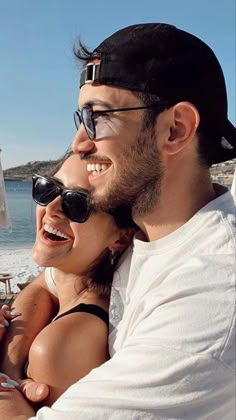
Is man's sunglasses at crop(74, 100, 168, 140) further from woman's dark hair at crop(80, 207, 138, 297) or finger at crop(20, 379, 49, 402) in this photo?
finger at crop(20, 379, 49, 402)

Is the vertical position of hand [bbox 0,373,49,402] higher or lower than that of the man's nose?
lower

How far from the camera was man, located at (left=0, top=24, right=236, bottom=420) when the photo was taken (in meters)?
1.24

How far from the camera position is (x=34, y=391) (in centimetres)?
163

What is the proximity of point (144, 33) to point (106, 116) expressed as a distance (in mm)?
309

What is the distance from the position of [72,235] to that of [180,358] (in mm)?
847

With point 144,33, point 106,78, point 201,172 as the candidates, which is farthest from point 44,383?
point 144,33

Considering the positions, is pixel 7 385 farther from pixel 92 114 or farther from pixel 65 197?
pixel 92 114

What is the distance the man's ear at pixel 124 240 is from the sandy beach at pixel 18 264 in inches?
516

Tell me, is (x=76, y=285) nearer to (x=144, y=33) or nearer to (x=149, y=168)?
(x=149, y=168)

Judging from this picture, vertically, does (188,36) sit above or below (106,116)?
above

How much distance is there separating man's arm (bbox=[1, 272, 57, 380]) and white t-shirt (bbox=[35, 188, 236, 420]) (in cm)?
58

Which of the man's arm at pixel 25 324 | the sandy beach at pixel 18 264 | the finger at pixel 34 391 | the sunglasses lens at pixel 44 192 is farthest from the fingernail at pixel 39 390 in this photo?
the sandy beach at pixel 18 264

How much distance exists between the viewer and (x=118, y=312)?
69.1 inches

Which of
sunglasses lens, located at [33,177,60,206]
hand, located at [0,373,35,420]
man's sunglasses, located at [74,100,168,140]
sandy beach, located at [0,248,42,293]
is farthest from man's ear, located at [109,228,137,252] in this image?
sandy beach, located at [0,248,42,293]
